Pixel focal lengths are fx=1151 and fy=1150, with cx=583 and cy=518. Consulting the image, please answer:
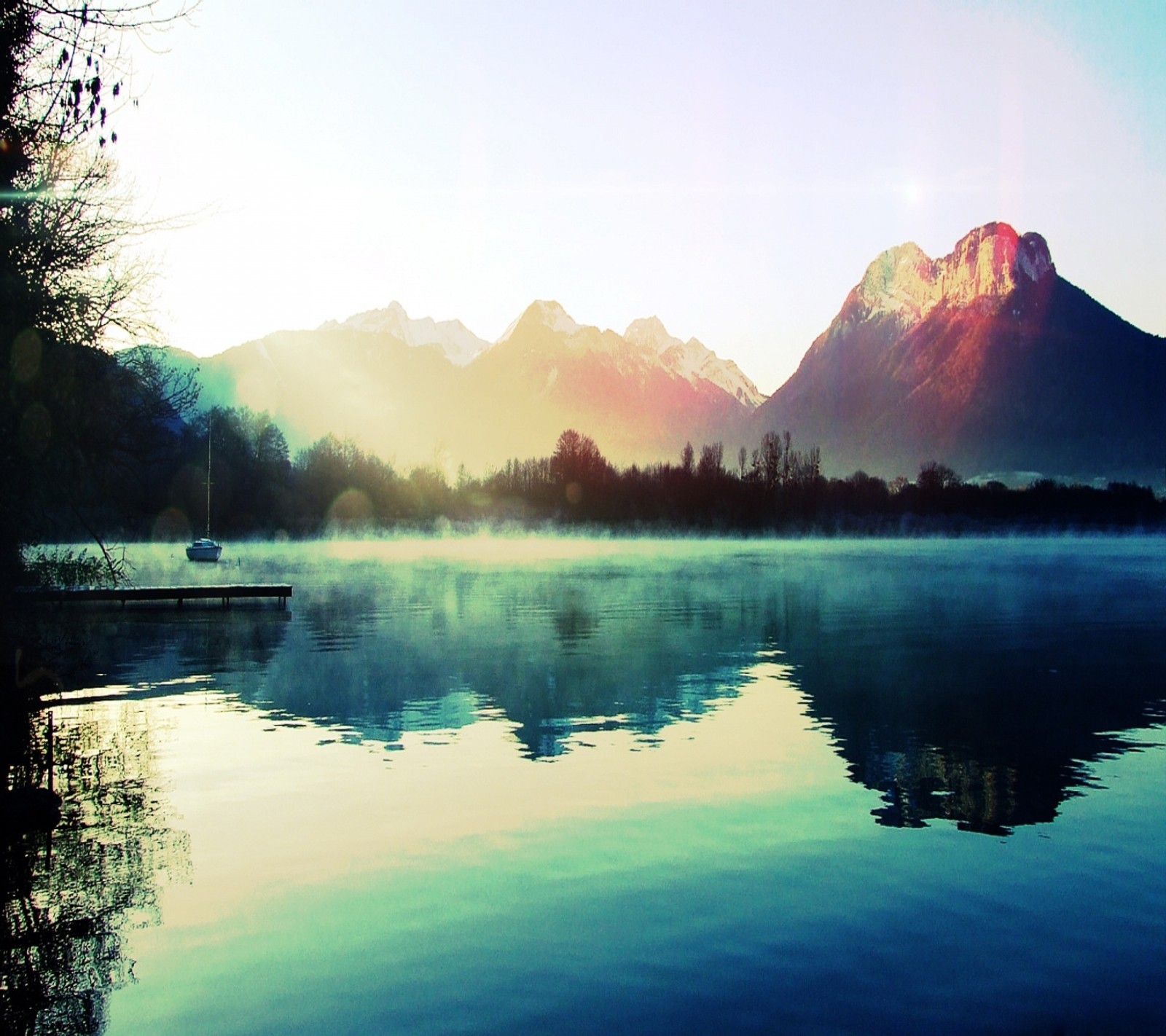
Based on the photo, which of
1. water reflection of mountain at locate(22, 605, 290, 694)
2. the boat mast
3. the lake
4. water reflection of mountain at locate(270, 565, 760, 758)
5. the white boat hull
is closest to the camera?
the lake

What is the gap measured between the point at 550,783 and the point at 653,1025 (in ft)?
33.0

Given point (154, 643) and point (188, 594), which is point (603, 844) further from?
point (188, 594)

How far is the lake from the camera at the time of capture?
11.9 meters

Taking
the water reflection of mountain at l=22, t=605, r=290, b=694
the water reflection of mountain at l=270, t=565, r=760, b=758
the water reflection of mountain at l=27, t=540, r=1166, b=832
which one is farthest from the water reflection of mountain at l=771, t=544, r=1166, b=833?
the water reflection of mountain at l=22, t=605, r=290, b=694

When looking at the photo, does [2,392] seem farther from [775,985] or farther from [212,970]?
[775,985]

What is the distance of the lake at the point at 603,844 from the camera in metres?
11.9

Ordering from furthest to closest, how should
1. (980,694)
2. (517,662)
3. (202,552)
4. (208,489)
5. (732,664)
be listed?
(208,489) → (202,552) → (517,662) → (732,664) → (980,694)

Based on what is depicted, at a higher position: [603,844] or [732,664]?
[732,664]

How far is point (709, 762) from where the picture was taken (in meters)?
23.1

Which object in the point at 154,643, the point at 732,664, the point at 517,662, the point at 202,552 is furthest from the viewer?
the point at 202,552

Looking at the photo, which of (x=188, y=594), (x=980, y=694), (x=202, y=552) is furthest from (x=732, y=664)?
(x=202, y=552)

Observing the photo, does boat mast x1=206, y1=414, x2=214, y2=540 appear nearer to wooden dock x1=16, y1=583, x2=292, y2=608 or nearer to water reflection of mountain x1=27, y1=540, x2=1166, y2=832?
water reflection of mountain x1=27, y1=540, x2=1166, y2=832

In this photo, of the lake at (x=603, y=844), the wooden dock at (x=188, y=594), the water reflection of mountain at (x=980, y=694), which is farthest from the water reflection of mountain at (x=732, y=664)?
the wooden dock at (x=188, y=594)

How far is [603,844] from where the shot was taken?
17266 millimetres
